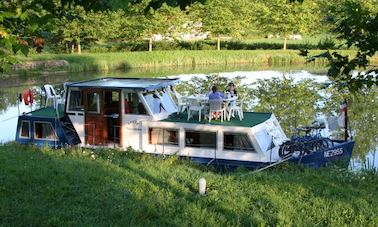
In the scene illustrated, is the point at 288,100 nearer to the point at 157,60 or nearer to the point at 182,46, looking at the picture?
the point at 157,60

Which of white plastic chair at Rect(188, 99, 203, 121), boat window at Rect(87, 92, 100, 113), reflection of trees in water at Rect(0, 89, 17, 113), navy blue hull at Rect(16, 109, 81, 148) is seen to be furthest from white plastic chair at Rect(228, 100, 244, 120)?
reflection of trees in water at Rect(0, 89, 17, 113)

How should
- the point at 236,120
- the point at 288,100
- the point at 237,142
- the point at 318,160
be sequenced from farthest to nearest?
1. the point at 288,100
2. the point at 236,120
3. the point at 237,142
4. the point at 318,160

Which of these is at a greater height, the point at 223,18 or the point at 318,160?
the point at 223,18

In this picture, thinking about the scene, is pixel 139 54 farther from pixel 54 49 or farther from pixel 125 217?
pixel 125 217

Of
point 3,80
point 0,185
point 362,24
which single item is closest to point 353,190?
point 362,24

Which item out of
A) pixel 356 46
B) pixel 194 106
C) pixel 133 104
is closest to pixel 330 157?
pixel 194 106

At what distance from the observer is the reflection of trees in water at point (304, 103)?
1750cm

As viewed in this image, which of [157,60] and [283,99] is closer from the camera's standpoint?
[283,99]

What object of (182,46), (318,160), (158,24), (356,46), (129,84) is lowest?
(318,160)

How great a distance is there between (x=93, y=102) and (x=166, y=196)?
7.24 m

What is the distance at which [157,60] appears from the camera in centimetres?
4325

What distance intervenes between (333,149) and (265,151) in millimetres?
1765

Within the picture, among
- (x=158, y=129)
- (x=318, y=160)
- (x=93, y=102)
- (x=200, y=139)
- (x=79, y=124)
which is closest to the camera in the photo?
(x=318, y=160)

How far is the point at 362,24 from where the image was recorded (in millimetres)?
4570
